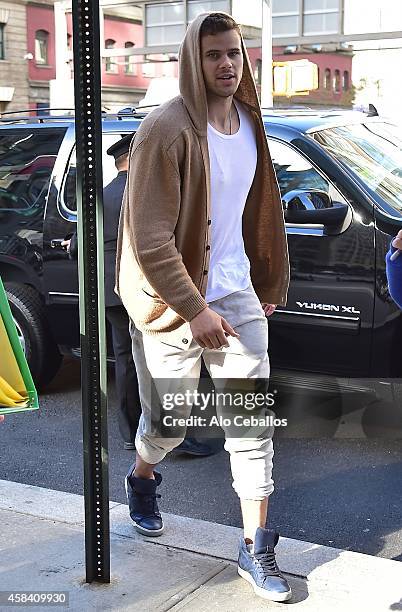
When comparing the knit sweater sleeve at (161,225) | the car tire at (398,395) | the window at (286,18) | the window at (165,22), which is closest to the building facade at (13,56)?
the window at (165,22)

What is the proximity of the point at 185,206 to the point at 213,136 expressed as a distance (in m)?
0.28

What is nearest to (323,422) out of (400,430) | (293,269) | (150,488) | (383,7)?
(400,430)

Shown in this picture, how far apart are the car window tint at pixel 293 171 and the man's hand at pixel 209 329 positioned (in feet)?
7.37

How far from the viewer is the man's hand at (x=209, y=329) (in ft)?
11.4

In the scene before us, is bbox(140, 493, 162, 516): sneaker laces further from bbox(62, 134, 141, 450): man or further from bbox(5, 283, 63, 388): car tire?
bbox(5, 283, 63, 388): car tire

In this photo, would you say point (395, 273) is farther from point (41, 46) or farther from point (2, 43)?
point (41, 46)

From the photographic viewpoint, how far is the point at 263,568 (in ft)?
11.6

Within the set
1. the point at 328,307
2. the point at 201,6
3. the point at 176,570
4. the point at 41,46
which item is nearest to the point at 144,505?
the point at 176,570

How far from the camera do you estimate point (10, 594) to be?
11.5 feet

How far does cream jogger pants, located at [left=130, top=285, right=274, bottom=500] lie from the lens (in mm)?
3611

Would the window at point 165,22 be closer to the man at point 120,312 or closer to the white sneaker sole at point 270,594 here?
the man at point 120,312

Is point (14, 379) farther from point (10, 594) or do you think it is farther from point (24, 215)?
point (24, 215)

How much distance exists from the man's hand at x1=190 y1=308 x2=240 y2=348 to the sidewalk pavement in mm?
860

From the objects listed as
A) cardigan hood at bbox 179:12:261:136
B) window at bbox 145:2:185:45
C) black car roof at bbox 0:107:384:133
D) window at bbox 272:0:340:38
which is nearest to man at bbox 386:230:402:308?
cardigan hood at bbox 179:12:261:136
